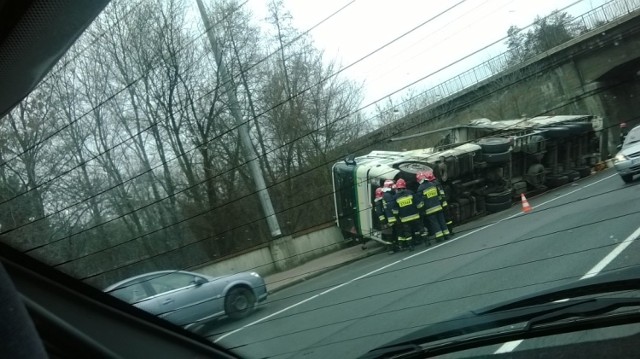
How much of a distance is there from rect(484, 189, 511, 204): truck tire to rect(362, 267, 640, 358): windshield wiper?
1680 millimetres

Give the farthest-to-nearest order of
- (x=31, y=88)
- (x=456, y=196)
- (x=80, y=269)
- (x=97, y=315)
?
(x=456, y=196) → (x=80, y=269) → (x=97, y=315) → (x=31, y=88)

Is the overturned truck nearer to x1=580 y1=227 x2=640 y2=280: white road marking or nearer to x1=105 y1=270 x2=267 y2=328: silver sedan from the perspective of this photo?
x1=580 y1=227 x2=640 y2=280: white road marking

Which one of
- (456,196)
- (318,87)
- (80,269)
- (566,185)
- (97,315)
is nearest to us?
(97,315)

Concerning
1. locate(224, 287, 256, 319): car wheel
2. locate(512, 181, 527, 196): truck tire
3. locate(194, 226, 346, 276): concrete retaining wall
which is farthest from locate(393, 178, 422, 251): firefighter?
locate(224, 287, 256, 319): car wheel

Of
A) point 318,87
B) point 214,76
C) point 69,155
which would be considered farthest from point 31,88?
point 318,87

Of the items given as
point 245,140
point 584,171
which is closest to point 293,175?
point 245,140

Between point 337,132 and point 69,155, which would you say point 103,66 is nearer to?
point 69,155

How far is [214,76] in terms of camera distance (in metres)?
4.16

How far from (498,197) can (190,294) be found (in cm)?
233

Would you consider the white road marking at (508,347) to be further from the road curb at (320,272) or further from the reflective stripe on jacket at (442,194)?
the reflective stripe on jacket at (442,194)

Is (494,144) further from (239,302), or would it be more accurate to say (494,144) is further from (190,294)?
(190,294)

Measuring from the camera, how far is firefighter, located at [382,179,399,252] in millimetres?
4664

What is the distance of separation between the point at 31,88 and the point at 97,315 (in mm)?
1129

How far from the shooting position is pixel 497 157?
12.6 feet
